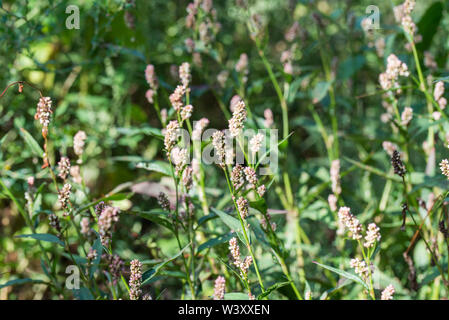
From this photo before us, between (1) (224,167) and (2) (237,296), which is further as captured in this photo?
(2) (237,296)

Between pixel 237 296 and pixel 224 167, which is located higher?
pixel 224 167

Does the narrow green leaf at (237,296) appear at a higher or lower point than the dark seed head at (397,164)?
lower

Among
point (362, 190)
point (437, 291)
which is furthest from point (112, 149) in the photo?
point (437, 291)

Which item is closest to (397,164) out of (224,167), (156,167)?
(224,167)

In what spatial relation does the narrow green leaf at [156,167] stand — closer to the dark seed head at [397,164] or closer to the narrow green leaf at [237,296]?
the narrow green leaf at [237,296]

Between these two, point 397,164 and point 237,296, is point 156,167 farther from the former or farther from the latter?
point 397,164

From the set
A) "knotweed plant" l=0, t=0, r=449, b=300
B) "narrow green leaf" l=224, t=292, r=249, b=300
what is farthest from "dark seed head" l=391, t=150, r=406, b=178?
"narrow green leaf" l=224, t=292, r=249, b=300

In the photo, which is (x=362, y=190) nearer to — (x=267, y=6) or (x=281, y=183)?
(x=281, y=183)

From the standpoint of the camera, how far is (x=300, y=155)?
1969mm

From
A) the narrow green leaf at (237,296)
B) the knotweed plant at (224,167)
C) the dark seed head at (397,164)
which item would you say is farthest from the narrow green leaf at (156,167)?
the dark seed head at (397,164)

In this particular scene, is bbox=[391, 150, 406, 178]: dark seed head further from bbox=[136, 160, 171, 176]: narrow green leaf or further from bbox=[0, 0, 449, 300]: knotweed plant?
bbox=[136, 160, 171, 176]: narrow green leaf

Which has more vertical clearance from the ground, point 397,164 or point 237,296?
point 397,164

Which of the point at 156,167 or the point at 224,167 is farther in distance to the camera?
the point at 156,167
